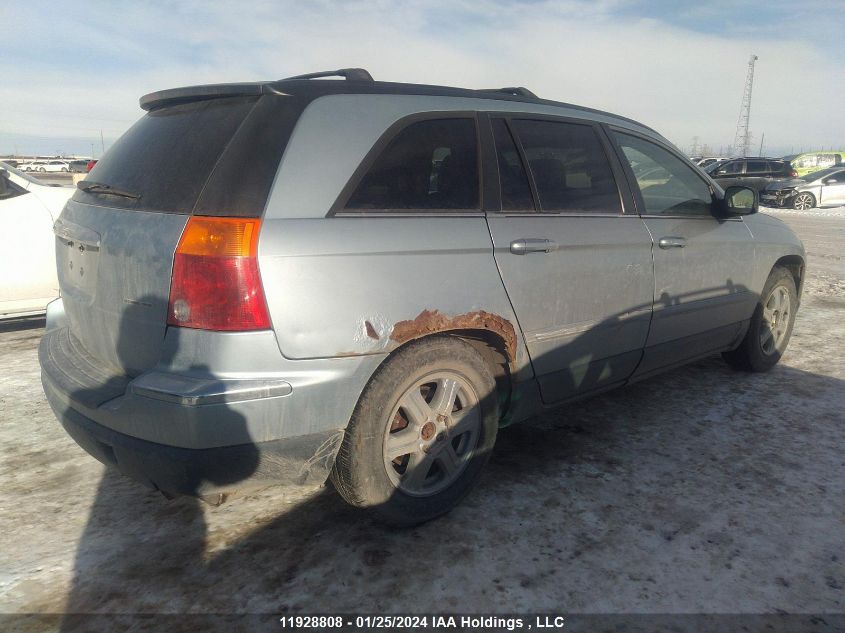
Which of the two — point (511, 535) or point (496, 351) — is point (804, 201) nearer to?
point (496, 351)

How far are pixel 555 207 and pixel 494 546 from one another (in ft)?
5.05

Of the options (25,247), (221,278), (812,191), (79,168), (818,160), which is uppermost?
(818,160)

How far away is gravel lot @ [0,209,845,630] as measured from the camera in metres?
2.29

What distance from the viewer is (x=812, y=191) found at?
70.1 feet

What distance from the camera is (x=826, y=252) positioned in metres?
11.4

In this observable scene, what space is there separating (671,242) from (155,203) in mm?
2648

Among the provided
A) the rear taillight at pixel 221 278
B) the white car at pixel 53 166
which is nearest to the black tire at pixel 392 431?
the rear taillight at pixel 221 278

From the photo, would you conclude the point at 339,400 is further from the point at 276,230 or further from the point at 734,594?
the point at 734,594

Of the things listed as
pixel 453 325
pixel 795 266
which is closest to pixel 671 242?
pixel 453 325

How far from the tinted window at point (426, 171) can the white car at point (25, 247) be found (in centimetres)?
386

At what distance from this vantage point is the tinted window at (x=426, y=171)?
247 centimetres

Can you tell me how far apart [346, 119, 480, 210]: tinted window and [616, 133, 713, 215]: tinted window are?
1.23 meters

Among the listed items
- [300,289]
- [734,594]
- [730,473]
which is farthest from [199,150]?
[730,473]

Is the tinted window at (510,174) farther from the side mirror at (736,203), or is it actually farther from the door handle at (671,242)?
the side mirror at (736,203)
